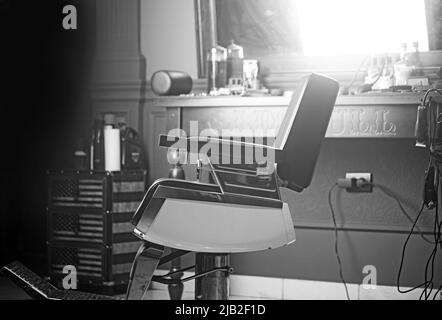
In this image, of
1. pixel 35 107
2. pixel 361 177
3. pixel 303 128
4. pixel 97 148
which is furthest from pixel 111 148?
pixel 303 128

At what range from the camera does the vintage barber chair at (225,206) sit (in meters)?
2.03

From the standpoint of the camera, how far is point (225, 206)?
2062mm

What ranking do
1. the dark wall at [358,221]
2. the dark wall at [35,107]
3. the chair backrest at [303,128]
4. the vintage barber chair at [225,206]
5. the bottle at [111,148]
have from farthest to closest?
1. the dark wall at [35,107]
2. the bottle at [111,148]
3. the dark wall at [358,221]
4. the chair backrest at [303,128]
5. the vintage barber chair at [225,206]

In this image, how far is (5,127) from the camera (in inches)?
157

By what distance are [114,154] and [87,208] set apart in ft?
1.03

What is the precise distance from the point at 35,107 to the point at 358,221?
1977 mm

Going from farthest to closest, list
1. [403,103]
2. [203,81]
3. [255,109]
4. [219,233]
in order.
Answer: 1. [203,81]
2. [255,109]
3. [403,103]
4. [219,233]

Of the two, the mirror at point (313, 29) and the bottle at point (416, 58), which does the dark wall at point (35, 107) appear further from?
the bottle at point (416, 58)

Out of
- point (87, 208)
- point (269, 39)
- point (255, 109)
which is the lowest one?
point (87, 208)

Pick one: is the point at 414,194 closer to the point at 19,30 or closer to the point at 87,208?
the point at 87,208

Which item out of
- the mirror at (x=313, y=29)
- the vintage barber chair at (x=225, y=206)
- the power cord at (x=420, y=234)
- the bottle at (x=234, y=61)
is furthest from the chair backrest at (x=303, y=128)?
the bottle at (x=234, y=61)

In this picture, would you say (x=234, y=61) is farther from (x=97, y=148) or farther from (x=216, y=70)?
(x=97, y=148)

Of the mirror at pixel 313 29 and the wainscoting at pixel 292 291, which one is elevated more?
the mirror at pixel 313 29
